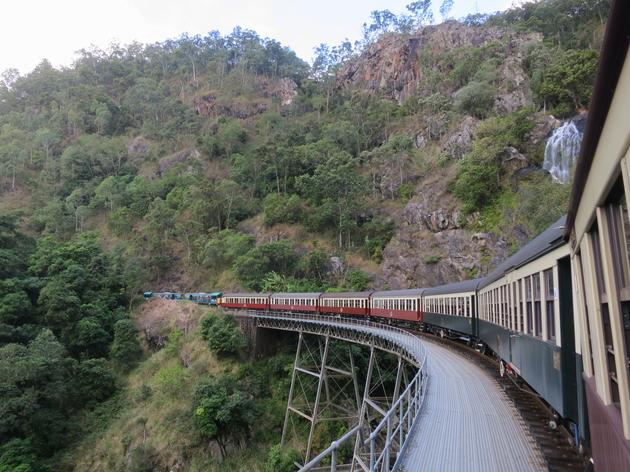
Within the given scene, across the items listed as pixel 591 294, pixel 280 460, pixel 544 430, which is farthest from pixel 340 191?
pixel 591 294

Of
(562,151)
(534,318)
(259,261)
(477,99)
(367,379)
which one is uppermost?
(477,99)

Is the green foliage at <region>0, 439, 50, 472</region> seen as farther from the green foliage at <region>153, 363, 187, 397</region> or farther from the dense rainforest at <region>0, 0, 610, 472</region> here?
the green foliage at <region>153, 363, 187, 397</region>

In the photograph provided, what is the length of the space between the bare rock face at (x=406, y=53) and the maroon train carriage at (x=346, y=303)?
39079 millimetres

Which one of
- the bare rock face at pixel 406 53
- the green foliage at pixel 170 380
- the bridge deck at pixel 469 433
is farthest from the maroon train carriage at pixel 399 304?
the bare rock face at pixel 406 53

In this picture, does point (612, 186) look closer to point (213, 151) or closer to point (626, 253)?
point (626, 253)

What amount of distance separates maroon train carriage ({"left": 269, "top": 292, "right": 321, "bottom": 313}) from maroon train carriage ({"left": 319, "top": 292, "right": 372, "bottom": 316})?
0.50m

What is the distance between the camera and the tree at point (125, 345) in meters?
29.5

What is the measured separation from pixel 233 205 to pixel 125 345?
21.3m

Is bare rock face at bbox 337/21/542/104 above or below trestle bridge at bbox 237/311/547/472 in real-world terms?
above

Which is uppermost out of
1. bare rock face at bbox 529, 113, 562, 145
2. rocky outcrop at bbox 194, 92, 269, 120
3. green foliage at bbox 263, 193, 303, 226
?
rocky outcrop at bbox 194, 92, 269, 120

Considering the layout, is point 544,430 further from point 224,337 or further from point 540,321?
point 224,337

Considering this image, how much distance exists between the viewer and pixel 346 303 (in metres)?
25.7

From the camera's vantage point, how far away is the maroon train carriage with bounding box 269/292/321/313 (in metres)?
27.5

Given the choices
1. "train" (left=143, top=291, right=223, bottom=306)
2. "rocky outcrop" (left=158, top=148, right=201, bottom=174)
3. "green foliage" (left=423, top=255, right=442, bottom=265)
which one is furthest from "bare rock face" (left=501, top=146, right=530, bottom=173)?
"rocky outcrop" (left=158, top=148, right=201, bottom=174)
